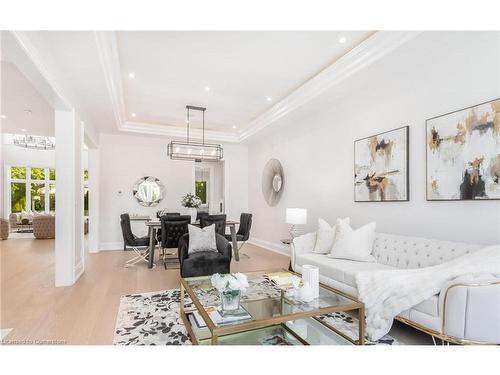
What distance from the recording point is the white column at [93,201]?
6.69 metres

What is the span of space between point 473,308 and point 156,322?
8.90ft

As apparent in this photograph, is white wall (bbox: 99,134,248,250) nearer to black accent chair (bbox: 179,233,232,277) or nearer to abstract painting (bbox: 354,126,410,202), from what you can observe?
black accent chair (bbox: 179,233,232,277)

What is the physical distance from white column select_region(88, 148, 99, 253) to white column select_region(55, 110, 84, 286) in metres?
2.58

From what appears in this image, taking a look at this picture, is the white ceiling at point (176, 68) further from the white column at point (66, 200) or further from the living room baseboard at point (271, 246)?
the living room baseboard at point (271, 246)

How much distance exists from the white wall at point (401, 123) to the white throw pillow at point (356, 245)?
1.40ft

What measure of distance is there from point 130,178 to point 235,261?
12.1 feet

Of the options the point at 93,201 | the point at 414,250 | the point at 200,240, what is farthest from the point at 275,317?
the point at 93,201

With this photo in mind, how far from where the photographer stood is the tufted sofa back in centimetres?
275

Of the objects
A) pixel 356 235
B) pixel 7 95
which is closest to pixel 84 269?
pixel 7 95

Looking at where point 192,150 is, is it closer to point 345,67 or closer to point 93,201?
point 93,201

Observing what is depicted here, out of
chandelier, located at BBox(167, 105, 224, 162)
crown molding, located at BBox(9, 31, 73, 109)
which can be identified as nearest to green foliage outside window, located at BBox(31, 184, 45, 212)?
chandelier, located at BBox(167, 105, 224, 162)

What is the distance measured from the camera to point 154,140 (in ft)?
24.8

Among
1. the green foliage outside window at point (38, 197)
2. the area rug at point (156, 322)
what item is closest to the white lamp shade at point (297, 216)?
the area rug at point (156, 322)

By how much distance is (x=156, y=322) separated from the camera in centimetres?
281
